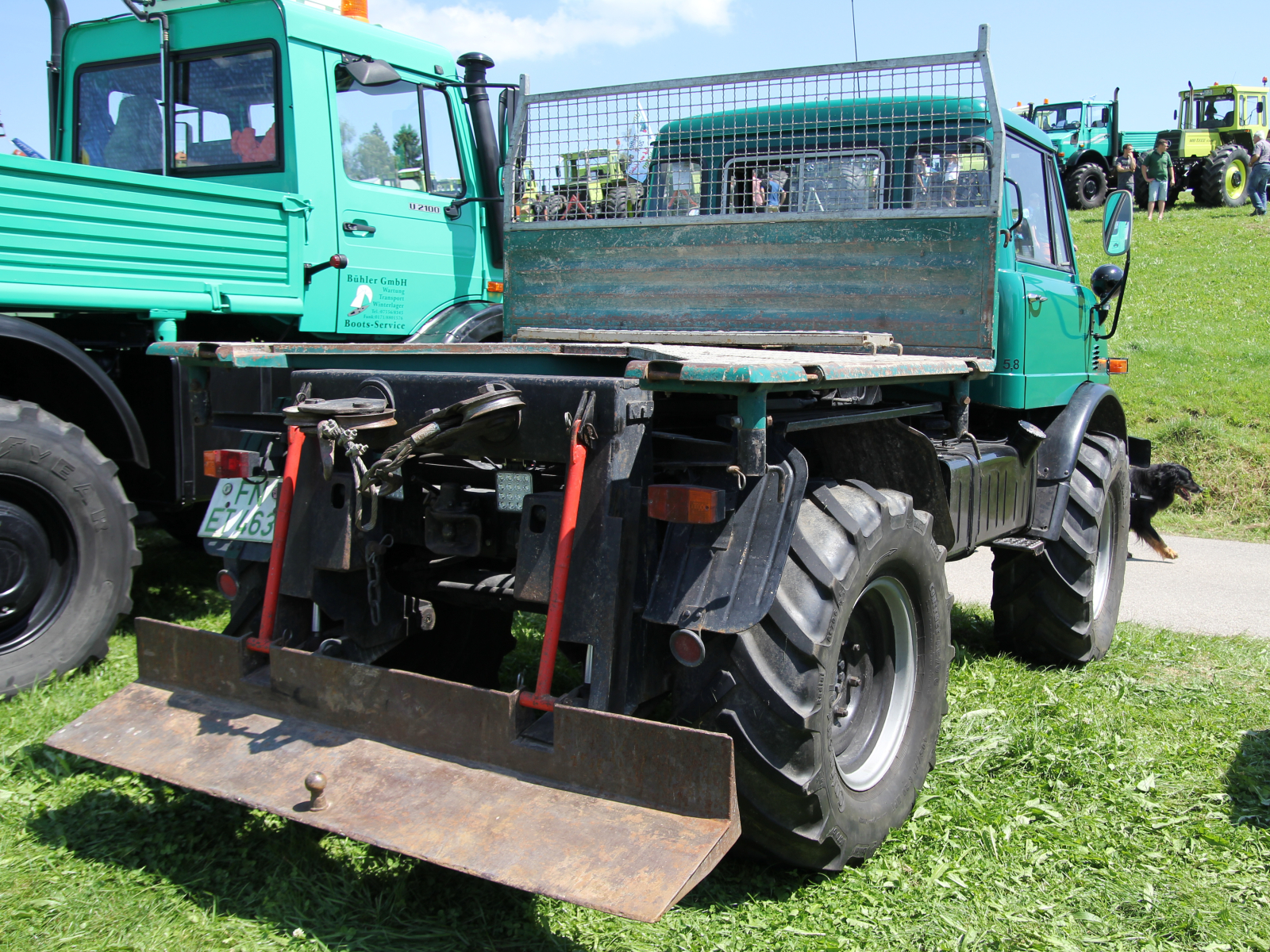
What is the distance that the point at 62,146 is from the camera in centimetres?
656

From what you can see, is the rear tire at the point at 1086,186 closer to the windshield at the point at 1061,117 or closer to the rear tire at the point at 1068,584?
the windshield at the point at 1061,117

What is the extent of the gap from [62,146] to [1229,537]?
9.63m

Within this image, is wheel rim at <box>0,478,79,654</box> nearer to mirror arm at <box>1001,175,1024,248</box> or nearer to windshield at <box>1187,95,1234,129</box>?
mirror arm at <box>1001,175,1024,248</box>

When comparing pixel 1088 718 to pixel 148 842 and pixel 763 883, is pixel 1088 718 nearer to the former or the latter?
pixel 763 883

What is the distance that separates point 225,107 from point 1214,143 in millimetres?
28061

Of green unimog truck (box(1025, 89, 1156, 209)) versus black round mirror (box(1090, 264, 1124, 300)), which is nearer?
black round mirror (box(1090, 264, 1124, 300))

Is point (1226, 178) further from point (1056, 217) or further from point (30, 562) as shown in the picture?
point (30, 562)

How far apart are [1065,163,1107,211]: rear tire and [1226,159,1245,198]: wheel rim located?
289 centimetres

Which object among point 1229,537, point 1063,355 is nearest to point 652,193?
point 1063,355

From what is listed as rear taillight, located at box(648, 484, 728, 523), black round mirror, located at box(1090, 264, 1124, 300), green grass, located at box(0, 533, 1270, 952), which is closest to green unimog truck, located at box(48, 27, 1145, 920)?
rear taillight, located at box(648, 484, 728, 523)

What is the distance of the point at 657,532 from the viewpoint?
274 cm

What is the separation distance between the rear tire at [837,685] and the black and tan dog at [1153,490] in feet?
16.1

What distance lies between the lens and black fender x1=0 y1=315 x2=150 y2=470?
14.6 ft

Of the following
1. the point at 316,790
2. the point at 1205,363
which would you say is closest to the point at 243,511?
the point at 316,790
